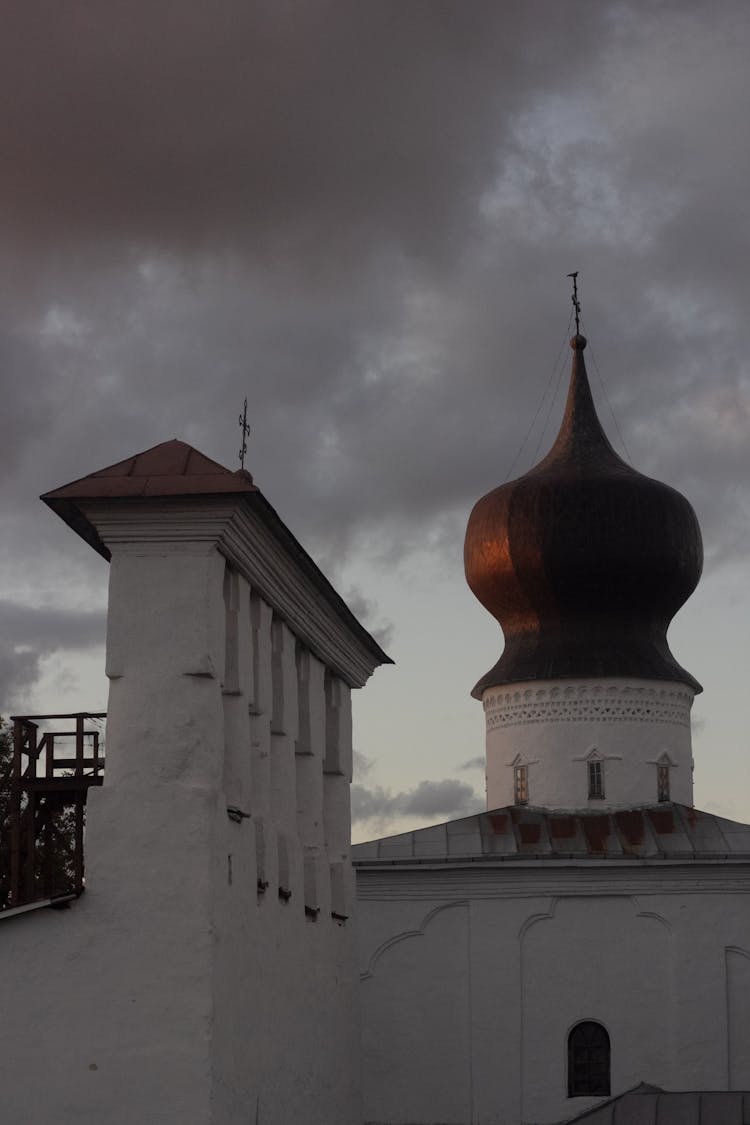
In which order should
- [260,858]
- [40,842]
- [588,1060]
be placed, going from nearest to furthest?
[260,858]
[588,1060]
[40,842]

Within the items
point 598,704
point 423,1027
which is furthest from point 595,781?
point 423,1027

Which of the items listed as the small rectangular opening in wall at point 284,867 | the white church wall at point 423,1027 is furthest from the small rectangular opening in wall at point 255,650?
the white church wall at point 423,1027

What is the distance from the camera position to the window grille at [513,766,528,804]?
27.2 meters

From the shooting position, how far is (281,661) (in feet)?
57.9

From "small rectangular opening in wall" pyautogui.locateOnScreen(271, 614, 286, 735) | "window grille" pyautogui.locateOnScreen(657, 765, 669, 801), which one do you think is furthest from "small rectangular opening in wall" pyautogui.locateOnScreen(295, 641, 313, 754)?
"window grille" pyautogui.locateOnScreen(657, 765, 669, 801)

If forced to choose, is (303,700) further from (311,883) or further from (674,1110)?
(674,1110)

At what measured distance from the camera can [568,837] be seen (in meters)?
25.8

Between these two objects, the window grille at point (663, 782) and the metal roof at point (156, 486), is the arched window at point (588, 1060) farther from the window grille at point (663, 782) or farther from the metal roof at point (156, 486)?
the metal roof at point (156, 486)

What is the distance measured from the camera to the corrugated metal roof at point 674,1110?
52.5 ft

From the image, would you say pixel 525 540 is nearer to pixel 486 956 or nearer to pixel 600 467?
pixel 600 467

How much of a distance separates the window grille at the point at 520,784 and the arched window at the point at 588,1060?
382cm

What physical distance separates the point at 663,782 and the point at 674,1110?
10.8 meters

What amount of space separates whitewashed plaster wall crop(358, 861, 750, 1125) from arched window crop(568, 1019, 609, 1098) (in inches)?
5.1

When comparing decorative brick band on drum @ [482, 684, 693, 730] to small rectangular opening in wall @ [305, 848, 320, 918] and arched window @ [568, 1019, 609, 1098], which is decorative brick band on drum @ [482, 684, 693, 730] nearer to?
arched window @ [568, 1019, 609, 1098]
